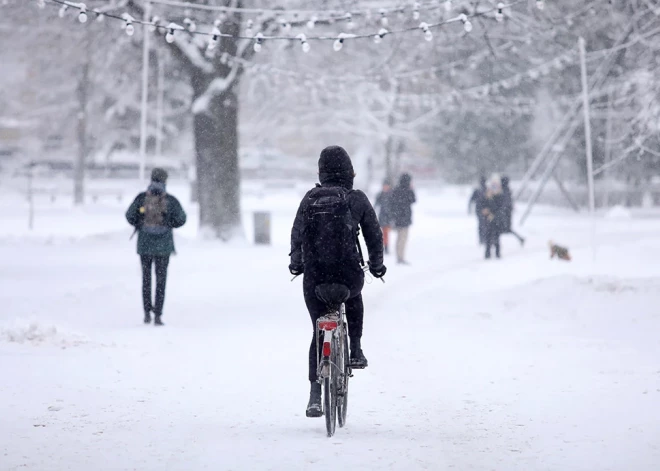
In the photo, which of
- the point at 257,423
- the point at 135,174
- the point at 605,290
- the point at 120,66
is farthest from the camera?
the point at 135,174

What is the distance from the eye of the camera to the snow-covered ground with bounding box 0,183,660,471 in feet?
20.9

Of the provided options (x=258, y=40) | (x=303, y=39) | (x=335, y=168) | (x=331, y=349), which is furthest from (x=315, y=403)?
(x=258, y=40)

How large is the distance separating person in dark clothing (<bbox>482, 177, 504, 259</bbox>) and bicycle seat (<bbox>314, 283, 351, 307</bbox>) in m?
15.8

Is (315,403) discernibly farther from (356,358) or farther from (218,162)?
(218,162)

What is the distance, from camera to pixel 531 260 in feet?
72.4

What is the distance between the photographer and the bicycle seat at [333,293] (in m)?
6.62

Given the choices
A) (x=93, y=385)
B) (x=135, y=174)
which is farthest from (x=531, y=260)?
(x=135, y=174)

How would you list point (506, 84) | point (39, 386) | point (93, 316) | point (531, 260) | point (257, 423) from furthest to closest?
1. point (506, 84)
2. point (531, 260)
3. point (93, 316)
4. point (39, 386)
5. point (257, 423)

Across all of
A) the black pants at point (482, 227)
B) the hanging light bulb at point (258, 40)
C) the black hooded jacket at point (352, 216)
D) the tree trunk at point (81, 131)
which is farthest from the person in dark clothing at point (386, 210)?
the tree trunk at point (81, 131)

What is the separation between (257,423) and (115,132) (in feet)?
147

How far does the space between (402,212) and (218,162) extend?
5.44 metres

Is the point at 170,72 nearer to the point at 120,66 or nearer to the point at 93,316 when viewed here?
the point at 120,66

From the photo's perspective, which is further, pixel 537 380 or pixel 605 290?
pixel 605 290

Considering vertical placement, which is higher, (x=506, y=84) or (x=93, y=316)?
(x=506, y=84)
